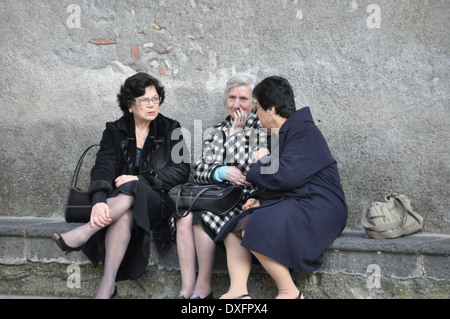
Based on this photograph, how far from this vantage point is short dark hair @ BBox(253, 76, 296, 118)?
373 centimetres

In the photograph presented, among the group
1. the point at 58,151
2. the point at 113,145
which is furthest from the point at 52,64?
the point at 113,145

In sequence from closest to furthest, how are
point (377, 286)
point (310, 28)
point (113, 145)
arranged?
point (377, 286), point (113, 145), point (310, 28)

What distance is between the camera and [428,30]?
4.36 m

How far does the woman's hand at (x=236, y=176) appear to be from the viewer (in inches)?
157

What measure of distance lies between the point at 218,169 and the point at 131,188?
1.98 feet

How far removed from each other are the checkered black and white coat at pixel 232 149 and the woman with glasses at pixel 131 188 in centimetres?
15

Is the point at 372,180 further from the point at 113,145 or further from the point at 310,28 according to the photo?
the point at 113,145

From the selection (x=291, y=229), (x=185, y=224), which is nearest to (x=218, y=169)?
(x=185, y=224)

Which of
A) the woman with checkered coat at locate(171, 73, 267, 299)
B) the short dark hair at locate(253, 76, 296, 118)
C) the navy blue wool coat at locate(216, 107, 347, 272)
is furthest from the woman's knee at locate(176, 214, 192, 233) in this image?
the short dark hair at locate(253, 76, 296, 118)

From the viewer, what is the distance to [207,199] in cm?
379

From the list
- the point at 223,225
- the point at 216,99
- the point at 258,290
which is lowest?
the point at 258,290

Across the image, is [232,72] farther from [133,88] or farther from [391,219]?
[391,219]

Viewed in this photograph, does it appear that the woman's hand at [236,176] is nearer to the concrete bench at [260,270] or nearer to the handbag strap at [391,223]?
the concrete bench at [260,270]

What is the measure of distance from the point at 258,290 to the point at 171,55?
77.9 inches
